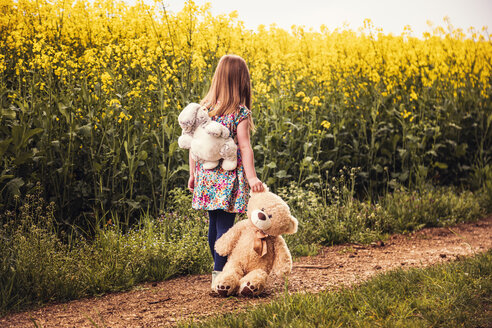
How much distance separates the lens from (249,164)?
3211 mm

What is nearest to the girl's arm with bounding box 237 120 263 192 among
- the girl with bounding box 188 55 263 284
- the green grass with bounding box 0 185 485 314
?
the girl with bounding box 188 55 263 284

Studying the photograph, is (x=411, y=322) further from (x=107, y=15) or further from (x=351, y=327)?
(x=107, y=15)

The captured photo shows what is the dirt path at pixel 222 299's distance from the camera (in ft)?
9.70

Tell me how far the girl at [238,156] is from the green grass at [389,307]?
73 cm

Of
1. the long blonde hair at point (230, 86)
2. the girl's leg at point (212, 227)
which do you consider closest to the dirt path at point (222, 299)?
the girl's leg at point (212, 227)

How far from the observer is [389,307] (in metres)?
2.71

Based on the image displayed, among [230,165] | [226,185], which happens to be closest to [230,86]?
[230,165]

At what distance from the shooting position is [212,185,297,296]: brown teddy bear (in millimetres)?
3125

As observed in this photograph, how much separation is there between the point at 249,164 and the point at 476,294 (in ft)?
4.98

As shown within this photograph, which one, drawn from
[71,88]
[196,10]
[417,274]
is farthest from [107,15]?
[417,274]

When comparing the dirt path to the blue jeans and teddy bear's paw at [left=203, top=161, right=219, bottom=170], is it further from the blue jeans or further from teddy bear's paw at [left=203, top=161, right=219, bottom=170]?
teddy bear's paw at [left=203, top=161, right=219, bottom=170]

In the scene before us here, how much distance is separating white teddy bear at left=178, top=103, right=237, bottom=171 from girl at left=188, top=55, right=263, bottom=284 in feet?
0.20

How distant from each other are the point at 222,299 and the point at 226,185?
0.71m

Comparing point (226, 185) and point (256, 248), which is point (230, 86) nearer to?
point (226, 185)
